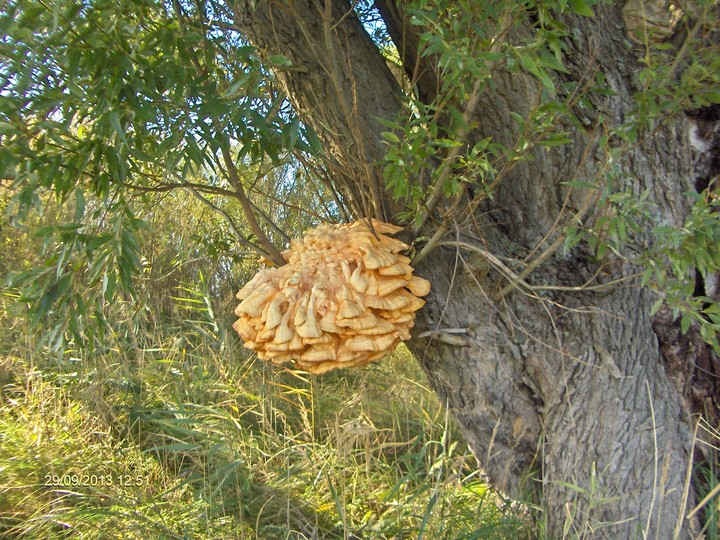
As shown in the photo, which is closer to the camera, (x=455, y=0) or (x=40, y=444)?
(x=455, y=0)

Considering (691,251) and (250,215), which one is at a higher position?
(250,215)

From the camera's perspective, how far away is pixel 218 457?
9.07ft

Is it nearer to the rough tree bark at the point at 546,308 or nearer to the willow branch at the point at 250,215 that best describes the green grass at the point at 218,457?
the rough tree bark at the point at 546,308

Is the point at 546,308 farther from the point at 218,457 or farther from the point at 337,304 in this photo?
the point at 218,457

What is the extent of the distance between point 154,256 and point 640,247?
3.21 meters

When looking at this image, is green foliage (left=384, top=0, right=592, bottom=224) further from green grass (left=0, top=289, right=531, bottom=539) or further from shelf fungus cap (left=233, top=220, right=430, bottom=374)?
green grass (left=0, top=289, right=531, bottom=539)

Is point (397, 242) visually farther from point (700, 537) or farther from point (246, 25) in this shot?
point (700, 537)

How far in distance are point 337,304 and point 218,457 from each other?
133cm

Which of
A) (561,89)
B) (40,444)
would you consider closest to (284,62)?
(561,89)

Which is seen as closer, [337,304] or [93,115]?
[93,115]

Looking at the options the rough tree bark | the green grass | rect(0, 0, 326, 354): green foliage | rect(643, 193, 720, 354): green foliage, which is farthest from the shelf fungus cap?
rect(643, 193, 720, 354): green foliage

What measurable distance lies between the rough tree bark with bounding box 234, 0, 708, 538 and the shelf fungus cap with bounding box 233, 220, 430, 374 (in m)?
0.23

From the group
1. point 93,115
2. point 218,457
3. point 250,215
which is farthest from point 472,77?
point 218,457

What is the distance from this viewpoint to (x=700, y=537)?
1.94 meters
